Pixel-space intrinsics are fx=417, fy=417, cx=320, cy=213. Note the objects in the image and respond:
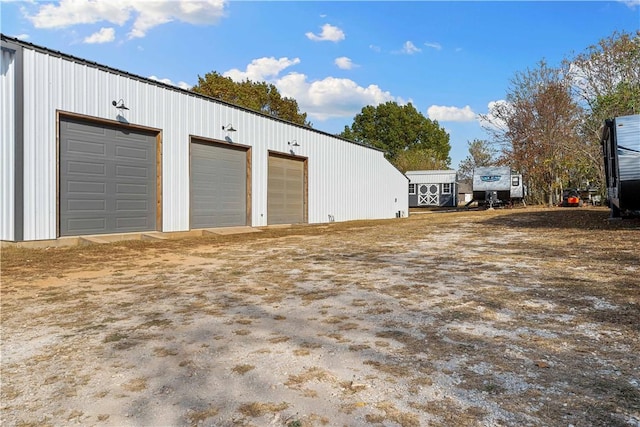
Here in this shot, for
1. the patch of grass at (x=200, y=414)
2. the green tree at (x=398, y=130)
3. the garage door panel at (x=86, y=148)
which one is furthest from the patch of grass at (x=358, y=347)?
the green tree at (x=398, y=130)

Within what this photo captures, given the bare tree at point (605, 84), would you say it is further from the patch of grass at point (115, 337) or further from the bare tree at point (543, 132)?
the patch of grass at point (115, 337)

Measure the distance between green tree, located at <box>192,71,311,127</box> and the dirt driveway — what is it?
29.0 meters

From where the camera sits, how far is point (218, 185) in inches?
579

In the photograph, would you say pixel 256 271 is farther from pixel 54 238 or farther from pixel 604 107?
pixel 604 107

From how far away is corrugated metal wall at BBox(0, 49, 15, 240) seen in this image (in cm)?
927

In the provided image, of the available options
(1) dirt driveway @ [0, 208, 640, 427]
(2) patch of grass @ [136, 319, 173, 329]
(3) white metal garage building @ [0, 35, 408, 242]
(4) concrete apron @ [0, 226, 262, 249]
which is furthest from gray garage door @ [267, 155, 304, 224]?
(2) patch of grass @ [136, 319, 173, 329]

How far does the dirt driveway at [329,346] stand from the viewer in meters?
2.19

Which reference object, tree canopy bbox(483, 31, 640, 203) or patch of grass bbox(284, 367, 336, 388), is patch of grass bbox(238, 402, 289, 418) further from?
tree canopy bbox(483, 31, 640, 203)

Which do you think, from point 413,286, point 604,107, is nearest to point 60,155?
point 413,286

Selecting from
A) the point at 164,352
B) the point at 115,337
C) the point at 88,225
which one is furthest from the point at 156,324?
the point at 88,225

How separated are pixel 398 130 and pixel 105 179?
52.6 metres

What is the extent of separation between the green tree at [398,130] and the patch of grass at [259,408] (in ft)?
190

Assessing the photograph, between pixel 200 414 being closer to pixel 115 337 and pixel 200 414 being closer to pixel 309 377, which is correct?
pixel 309 377

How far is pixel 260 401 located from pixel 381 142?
59.7 meters
